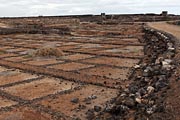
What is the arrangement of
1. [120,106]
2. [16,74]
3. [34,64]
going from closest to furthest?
1. [120,106]
2. [16,74]
3. [34,64]

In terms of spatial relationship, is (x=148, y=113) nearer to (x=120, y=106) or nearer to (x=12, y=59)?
(x=120, y=106)

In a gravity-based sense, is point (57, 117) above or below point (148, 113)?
below

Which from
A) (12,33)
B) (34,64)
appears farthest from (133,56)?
(12,33)

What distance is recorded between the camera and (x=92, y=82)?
1098cm

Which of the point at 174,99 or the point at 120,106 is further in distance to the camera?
the point at 120,106

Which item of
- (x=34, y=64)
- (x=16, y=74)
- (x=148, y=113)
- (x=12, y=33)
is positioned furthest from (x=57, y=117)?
(x=12, y=33)

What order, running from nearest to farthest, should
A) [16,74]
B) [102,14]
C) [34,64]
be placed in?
[16,74]
[34,64]
[102,14]

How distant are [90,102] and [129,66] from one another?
5.29m

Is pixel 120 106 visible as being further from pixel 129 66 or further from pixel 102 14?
pixel 102 14

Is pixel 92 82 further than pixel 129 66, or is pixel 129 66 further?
pixel 129 66

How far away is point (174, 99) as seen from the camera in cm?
646

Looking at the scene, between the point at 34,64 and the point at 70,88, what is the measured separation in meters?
5.10

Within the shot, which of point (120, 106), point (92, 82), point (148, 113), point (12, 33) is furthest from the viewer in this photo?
point (12, 33)

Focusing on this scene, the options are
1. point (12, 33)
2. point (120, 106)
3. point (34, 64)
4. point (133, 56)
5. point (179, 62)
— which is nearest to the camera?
point (120, 106)
